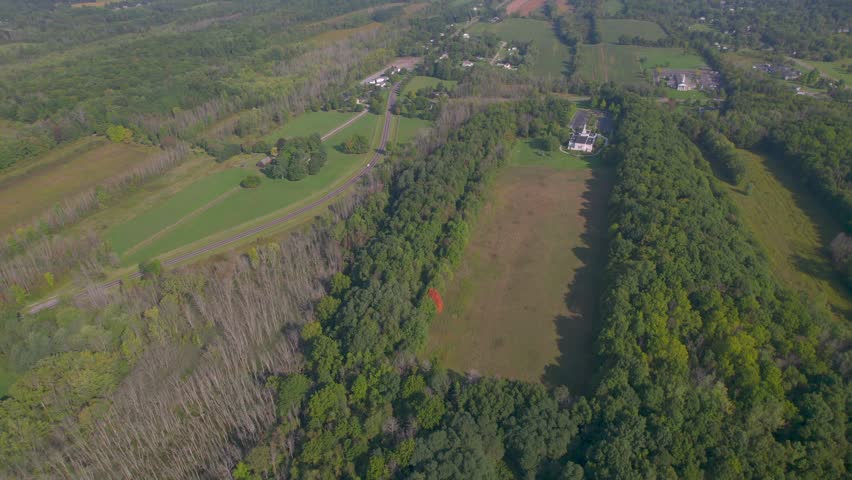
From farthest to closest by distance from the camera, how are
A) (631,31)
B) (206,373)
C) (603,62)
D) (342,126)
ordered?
1. (631,31)
2. (603,62)
3. (342,126)
4. (206,373)

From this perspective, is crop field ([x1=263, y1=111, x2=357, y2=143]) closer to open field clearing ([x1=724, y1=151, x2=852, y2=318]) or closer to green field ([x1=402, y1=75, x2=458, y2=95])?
green field ([x1=402, y1=75, x2=458, y2=95])

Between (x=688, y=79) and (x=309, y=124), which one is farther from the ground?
(x=688, y=79)

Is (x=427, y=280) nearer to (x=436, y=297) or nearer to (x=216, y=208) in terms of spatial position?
(x=436, y=297)

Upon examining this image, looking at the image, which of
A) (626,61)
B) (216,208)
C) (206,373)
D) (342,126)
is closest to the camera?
(206,373)

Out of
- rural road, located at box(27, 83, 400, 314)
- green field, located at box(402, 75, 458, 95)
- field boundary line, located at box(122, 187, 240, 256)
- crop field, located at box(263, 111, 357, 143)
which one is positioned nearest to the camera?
rural road, located at box(27, 83, 400, 314)

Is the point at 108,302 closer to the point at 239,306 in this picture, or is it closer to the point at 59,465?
the point at 239,306

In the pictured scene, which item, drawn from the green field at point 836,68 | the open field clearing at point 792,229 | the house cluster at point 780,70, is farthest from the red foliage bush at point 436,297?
the green field at point 836,68

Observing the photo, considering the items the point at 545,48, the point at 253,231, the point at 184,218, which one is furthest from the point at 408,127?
the point at 545,48

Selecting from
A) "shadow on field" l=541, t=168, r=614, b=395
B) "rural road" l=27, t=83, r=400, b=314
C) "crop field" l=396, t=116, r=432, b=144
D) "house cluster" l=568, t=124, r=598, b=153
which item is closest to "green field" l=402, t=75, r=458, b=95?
"crop field" l=396, t=116, r=432, b=144
